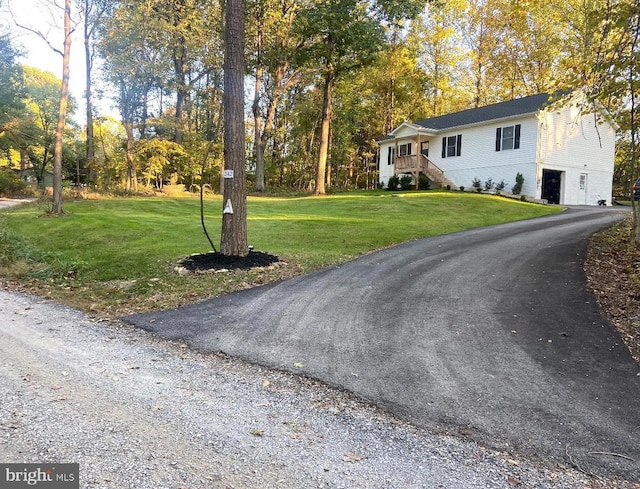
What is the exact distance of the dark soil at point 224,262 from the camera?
23.7 ft

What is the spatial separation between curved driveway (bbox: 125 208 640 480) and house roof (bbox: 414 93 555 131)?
1689 cm

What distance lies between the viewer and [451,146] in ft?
85.4

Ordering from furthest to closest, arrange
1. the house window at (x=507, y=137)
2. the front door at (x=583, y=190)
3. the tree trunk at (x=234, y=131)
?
the front door at (x=583, y=190) < the house window at (x=507, y=137) < the tree trunk at (x=234, y=131)

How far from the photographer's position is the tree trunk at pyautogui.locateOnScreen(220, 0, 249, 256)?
736 cm

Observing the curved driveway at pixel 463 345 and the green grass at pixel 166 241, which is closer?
the curved driveway at pixel 463 345

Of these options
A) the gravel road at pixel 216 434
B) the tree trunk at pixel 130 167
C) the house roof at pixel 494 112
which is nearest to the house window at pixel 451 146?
the house roof at pixel 494 112

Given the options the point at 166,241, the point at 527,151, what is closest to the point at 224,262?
the point at 166,241

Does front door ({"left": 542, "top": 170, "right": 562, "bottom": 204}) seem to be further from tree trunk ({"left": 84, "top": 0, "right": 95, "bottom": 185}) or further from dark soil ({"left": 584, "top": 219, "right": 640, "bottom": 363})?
tree trunk ({"left": 84, "top": 0, "right": 95, "bottom": 185})

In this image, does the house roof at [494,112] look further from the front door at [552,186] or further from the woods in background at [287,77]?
the front door at [552,186]

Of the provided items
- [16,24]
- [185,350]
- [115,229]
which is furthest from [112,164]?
Result: [185,350]

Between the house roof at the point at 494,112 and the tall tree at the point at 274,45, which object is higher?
the tall tree at the point at 274,45

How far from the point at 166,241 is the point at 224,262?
10.3ft

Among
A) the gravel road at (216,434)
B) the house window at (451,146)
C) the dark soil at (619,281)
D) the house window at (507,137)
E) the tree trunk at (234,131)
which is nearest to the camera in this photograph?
the gravel road at (216,434)

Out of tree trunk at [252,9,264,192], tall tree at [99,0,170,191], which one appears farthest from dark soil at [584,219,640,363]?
tall tree at [99,0,170,191]
